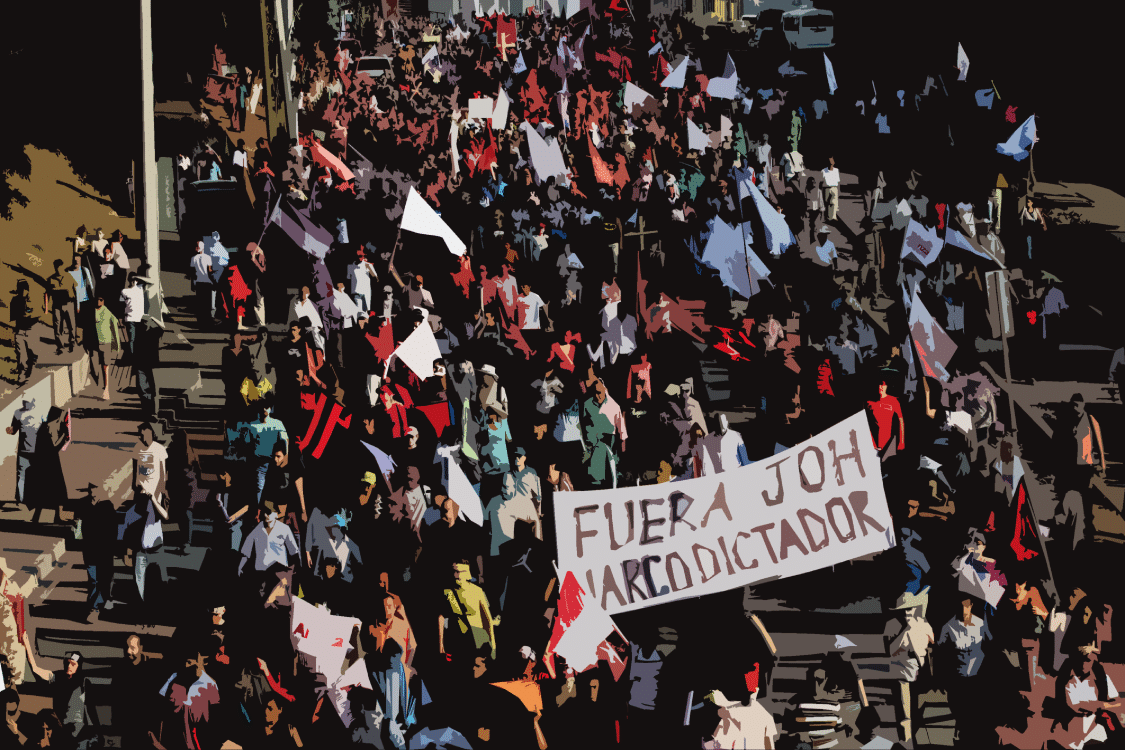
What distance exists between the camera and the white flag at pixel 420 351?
830 cm

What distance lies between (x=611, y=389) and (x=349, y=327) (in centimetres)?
266

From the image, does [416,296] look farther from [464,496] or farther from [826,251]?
[826,251]

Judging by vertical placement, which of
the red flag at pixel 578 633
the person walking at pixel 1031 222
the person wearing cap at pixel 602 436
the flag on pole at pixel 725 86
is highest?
the flag on pole at pixel 725 86

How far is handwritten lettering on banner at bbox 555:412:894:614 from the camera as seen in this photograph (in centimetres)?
744

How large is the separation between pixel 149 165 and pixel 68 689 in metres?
5.05

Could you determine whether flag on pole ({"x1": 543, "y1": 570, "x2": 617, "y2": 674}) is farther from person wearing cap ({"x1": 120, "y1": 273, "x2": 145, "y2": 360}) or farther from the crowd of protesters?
person wearing cap ({"x1": 120, "y1": 273, "x2": 145, "y2": 360})

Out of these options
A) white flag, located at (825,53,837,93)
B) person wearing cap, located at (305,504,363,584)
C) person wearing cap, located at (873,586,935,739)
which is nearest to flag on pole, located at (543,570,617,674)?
person wearing cap, located at (305,504,363,584)

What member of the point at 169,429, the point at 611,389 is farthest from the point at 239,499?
the point at 611,389

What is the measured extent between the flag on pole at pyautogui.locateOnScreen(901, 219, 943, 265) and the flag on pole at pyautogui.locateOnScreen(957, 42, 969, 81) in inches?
78.1

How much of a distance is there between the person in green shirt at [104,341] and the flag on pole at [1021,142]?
9320 mm

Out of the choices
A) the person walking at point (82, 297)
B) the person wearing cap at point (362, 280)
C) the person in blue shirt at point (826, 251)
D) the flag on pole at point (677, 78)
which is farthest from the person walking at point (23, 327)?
the person in blue shirt at point (826, 251)

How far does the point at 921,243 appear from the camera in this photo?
9133mm

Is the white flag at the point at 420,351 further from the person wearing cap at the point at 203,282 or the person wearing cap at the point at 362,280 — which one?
the person wearing cap at the point at 203,282

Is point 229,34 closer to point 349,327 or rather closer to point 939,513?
point 349,327
